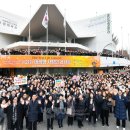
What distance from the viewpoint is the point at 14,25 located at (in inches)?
1567

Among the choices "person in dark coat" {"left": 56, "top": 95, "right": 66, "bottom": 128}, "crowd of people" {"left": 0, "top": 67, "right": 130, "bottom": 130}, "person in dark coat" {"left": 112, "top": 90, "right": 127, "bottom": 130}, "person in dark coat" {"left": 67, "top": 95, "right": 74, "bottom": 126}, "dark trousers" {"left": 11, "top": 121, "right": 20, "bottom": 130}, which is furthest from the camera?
"person in dark coat" {"left": 67, "top": 95, "right": 74, "bottom": 126}

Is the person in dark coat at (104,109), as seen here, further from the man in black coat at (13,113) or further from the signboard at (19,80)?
the signboard at (19,80)

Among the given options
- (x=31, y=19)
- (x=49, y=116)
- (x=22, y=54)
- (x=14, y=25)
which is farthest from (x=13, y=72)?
(x=49, y=116)

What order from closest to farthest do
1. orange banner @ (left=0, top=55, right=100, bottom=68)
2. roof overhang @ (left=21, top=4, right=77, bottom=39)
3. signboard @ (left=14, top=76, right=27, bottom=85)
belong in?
signboard @ (left=14, top=76, right=27, bottom=85) → orange banner @ (left=0, top=55, right=100, bottom=68) → roof overhang @ (left=21, top=4, right=77, bottom=39)

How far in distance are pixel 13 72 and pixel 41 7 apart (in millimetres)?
11203

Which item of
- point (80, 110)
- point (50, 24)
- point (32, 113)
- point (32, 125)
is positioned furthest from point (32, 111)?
point (50, 24)

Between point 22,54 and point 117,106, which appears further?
point 22,54

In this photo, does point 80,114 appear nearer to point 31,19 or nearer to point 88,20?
point 31,19

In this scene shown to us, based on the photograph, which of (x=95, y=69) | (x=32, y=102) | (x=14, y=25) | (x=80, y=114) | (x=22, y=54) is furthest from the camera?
(x=14, y=25)

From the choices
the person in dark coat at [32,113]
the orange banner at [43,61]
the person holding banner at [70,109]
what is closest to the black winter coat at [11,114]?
the person in dark coat at [32,113]

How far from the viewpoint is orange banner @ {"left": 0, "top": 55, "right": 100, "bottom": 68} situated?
A: 2512 centimetres

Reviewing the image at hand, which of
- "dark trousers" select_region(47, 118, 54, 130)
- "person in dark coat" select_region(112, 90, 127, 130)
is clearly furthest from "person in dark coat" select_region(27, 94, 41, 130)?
"person in dark coat" select_region(112, 90, 127, 130)

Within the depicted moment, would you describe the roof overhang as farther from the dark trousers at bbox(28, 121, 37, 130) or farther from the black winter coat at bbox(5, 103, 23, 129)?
the dark trousers at bbox(28, 121, 37, 130)

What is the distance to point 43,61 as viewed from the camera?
26156mm
